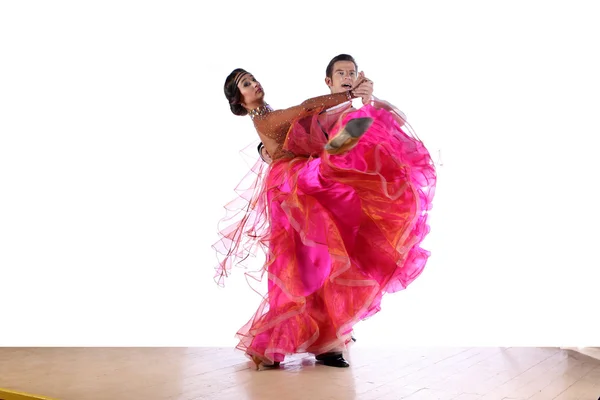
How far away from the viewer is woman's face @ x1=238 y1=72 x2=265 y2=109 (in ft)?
9.13

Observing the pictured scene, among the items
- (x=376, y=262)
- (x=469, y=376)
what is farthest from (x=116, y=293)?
(x=469, y=376)

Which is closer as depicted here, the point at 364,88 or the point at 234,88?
the point at 364,88

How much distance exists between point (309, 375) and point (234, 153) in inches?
74.8

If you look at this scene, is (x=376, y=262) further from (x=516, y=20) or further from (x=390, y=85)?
(x=516, y=20)

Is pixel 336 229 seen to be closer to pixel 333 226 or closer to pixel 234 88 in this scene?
pixel 333 226

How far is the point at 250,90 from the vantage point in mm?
2781

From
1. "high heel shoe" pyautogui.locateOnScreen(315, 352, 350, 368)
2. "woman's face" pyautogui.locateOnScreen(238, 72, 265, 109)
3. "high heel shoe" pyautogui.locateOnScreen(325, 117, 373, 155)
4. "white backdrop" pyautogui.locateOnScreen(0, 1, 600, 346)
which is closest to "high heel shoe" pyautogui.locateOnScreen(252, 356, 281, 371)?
"high heel shoe" pyautogui.locateOnScreen(315, 352, 350, 368)

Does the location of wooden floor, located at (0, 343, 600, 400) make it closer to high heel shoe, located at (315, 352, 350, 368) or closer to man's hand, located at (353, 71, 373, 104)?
high heel shoe, located at (315, 352, 350, 368)

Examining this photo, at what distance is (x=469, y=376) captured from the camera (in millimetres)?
2355

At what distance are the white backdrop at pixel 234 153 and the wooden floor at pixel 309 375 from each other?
60cm

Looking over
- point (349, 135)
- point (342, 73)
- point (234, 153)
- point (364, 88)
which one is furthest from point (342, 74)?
point (234, 153)

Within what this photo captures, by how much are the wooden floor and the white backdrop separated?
0.60 metres

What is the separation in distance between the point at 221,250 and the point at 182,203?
121 centimetres

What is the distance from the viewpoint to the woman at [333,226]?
232cm
